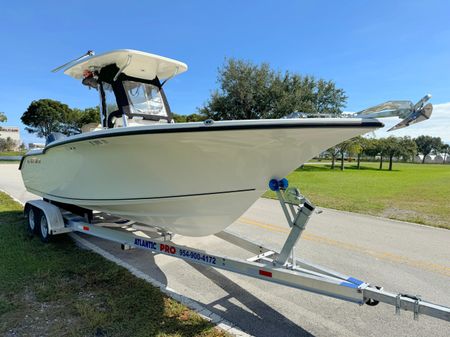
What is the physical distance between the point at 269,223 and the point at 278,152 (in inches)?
171

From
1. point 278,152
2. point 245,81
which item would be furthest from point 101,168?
point 245,81

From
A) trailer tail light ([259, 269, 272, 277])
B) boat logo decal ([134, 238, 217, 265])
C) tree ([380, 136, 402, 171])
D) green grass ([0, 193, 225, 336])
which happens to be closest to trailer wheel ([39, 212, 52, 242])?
green grass ([0, 193, 225, 336])

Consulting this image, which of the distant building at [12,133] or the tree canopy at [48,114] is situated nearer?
the tree canopy at [48,114]

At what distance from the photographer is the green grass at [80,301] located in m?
2.89

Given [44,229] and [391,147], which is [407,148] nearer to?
[391,147]

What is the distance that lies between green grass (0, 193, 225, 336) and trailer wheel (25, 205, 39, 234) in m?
0.73

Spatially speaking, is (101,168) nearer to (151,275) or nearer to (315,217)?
(151,275)

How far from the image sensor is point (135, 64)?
4.93 m

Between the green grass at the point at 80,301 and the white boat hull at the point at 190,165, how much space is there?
89 cm

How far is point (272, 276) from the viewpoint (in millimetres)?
2984

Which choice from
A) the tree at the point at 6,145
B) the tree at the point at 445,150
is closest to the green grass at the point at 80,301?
the tree at the point at 6,145

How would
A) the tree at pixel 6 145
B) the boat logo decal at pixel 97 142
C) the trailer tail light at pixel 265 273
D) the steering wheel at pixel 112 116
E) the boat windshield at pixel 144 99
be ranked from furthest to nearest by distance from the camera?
the tree at pixel 6 145, the boat windshield at pixel 144 99, the steering wheel at pixel 112 116, the boat logo decal at pixel 97 142, the trailer tail light at pixel 265 273

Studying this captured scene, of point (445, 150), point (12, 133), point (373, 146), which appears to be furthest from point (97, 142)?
point (445, 150)

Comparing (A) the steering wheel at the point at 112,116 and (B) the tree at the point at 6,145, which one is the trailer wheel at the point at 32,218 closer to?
(A) the steering wheel at the point at 112,116
